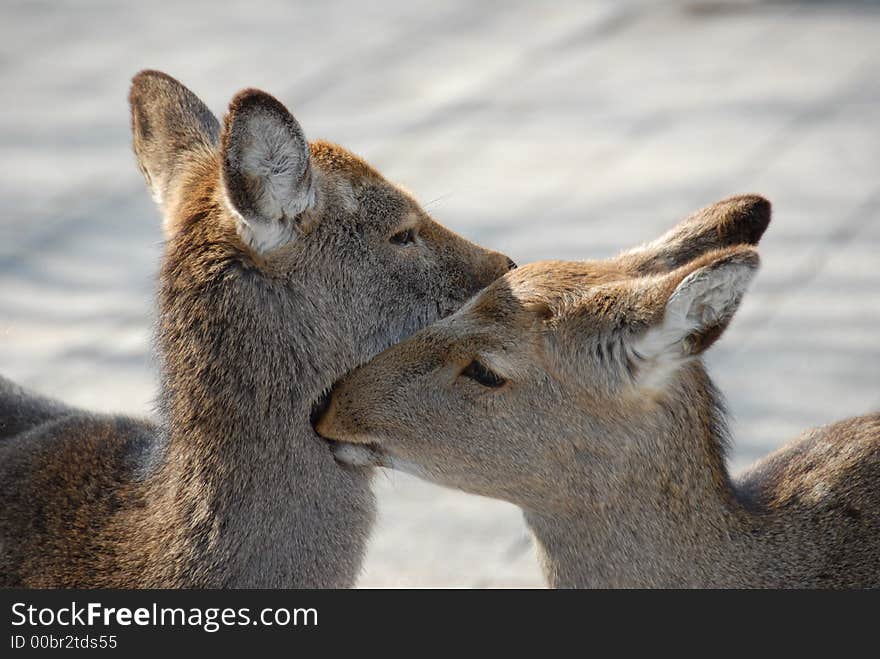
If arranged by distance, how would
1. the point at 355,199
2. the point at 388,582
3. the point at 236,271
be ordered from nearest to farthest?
1. the point at 236,271
2. the point at 355,199
3. the point at 388,582

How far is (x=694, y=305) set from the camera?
352 centimetres

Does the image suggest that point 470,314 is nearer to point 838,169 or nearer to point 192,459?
point 192,459

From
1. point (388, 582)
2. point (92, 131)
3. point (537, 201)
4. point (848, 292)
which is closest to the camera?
point (388, 582)

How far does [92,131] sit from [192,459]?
544 cm

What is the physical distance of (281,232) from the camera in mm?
3988

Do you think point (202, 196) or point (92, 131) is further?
point (92, 131)

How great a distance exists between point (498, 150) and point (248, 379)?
5.04 metres

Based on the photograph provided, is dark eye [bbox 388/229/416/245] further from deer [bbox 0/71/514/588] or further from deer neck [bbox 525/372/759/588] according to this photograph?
deer neck [bbox 525/372/759/588]

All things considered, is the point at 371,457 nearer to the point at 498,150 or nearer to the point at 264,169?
the point at 264,169

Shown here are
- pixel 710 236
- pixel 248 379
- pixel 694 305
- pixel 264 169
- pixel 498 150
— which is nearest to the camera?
pixel 694 305

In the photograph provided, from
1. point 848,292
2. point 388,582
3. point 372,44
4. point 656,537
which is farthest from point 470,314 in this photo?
point 372,44

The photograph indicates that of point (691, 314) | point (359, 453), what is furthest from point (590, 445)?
point (359, 453)

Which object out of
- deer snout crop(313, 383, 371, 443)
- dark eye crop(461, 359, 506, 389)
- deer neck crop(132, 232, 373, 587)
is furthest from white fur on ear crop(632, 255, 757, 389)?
deer neck crop(132, 232, 373, 587)

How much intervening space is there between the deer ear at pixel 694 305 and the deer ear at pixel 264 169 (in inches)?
39.5
